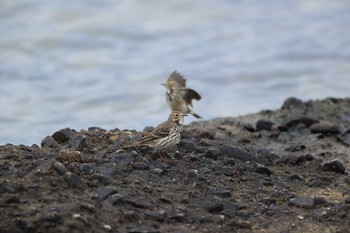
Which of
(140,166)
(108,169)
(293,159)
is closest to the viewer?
(108,169)

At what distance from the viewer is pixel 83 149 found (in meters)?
12.2

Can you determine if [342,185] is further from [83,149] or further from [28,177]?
[28,177]

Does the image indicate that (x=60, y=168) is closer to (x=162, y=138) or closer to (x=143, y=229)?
(x=143, y=229)

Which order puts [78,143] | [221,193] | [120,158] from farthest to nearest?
[78,143] < [120,158] < [221,193]

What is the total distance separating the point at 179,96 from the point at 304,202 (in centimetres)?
646

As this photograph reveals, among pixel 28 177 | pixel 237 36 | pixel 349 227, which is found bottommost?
pixel 349 227

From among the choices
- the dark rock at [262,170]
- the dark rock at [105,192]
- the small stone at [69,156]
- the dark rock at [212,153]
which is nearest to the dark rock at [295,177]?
the dark rock at [262,170]

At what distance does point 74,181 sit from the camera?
1062 centimetres

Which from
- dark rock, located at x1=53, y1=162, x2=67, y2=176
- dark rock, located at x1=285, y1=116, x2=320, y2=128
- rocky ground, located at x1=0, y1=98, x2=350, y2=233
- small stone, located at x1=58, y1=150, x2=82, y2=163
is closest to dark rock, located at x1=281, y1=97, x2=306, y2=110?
dark rock, located at x1=285, y1=116, x2=320, y2=128

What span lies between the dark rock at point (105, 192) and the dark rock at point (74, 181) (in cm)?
20

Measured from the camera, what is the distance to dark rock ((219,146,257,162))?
13008 millimetres

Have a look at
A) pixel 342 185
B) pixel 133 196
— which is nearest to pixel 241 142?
pixel 342 185

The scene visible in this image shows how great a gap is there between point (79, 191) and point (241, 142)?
5.93 meters

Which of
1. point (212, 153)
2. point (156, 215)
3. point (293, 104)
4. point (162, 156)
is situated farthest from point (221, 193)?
point (293, 104)
